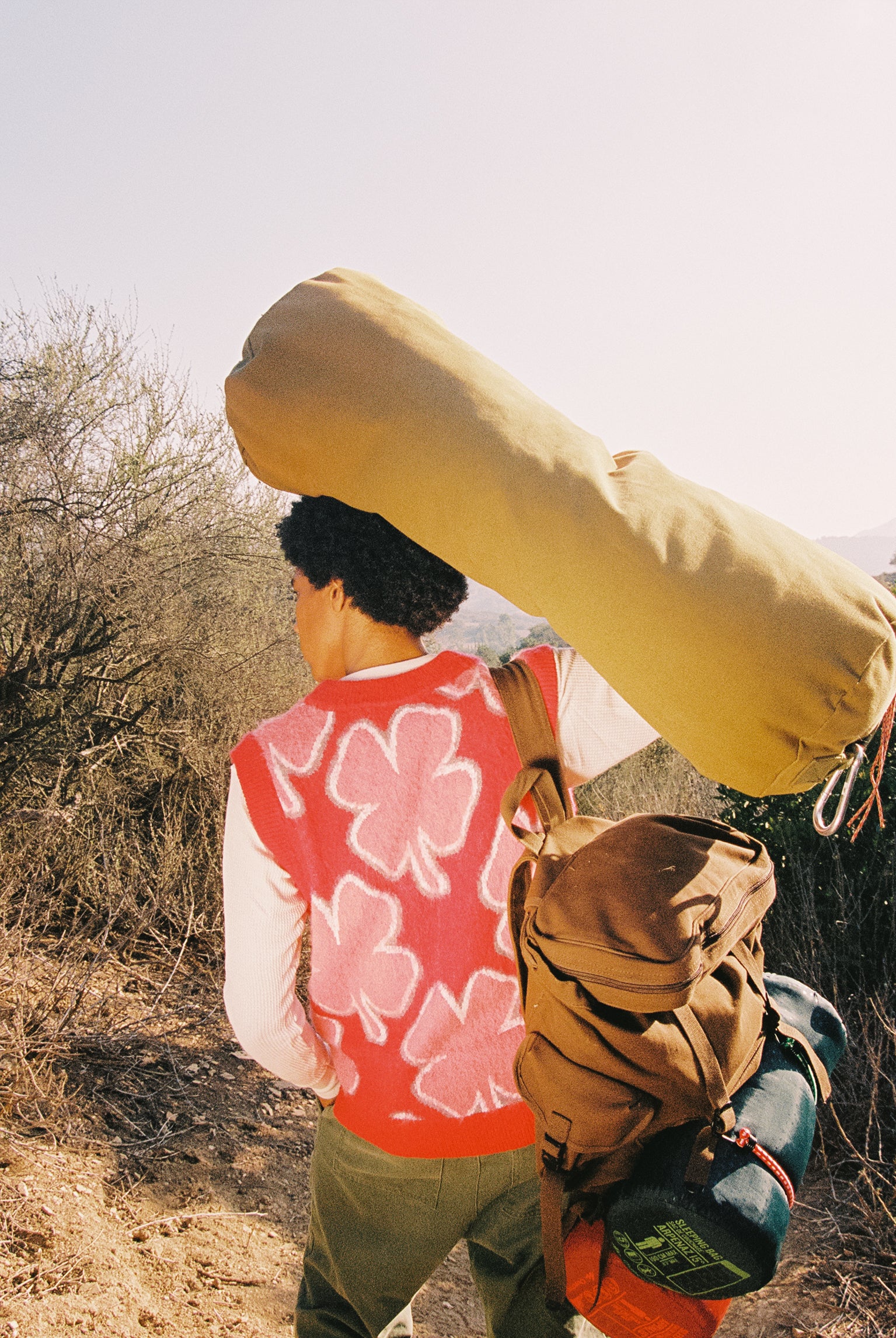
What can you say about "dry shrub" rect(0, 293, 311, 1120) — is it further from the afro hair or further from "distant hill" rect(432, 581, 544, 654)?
"distant hill" rect(432, 581, 544, 654)

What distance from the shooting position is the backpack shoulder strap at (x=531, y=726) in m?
1.06

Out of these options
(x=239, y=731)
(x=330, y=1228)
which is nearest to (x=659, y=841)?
(x=330, y=1228)

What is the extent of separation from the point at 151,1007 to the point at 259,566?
3.50 m

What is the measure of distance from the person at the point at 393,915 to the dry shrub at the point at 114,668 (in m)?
2.79

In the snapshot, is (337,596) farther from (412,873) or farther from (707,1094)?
(707,1094)

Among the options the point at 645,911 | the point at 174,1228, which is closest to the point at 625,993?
the point at 645,911

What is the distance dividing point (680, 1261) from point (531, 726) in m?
0.63

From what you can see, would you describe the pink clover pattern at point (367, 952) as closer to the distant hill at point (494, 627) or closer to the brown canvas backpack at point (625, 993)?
the brown canvas backpack at point (625, 993)

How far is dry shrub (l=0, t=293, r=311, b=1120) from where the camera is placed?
4.50 metres

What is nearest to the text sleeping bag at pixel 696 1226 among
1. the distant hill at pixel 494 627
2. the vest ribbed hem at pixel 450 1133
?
the vest ribbed hem at pixel 450 1133

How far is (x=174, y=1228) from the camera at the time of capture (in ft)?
8.93

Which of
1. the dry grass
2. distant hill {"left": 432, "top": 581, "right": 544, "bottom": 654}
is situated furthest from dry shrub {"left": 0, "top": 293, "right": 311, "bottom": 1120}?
distant hill {"left": 432, "top": 581, "right": 544, "bottom": 654}

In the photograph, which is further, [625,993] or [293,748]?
[293,748]

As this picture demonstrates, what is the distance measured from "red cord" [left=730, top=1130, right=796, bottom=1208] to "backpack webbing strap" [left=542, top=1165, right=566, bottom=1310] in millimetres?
212
